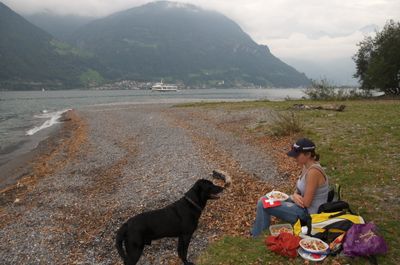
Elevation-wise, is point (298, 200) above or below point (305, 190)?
below

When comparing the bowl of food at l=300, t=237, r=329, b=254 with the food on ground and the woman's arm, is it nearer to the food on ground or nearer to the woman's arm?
the food on ground

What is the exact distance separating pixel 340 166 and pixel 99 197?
817cm

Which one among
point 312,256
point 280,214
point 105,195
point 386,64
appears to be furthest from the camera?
point 386,64

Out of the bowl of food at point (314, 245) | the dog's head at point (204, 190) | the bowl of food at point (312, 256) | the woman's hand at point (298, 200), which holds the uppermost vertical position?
the dog's head at point (204, 190)

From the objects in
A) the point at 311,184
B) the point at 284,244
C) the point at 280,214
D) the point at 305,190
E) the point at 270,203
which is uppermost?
the point at 311,184

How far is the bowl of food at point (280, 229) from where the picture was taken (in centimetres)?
753

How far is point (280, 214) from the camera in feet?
25.6

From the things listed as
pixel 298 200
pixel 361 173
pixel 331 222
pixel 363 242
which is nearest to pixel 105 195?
pixel 298 200

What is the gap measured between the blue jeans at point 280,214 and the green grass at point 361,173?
391 mm

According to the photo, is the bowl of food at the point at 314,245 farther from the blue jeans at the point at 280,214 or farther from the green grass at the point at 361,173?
the blue jeans at the point at 280,214

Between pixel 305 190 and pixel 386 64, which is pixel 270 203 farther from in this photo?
pixel 386 64

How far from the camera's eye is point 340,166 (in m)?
12.6

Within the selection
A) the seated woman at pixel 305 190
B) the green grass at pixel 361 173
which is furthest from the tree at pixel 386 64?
the seated woman at pixel 305 190

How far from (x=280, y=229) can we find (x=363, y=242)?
1.88 meters
